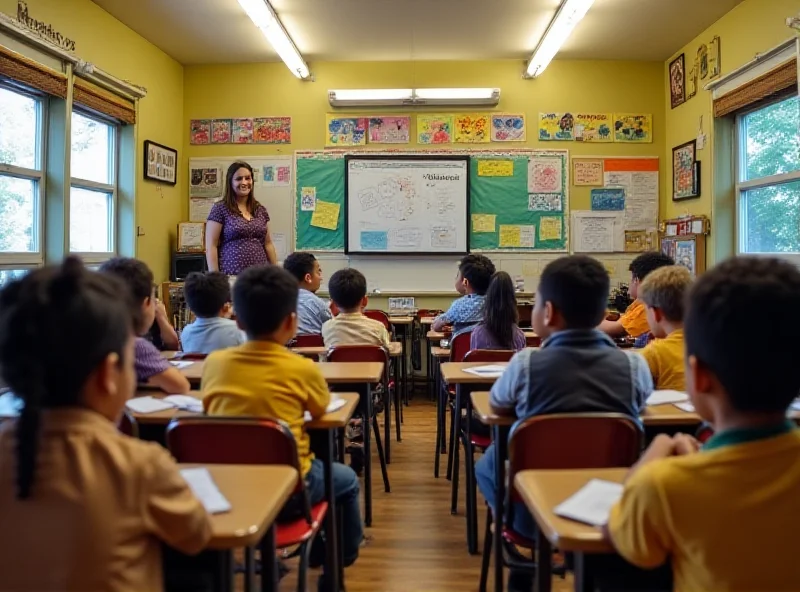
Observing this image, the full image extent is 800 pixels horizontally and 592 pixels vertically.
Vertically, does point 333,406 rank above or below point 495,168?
below

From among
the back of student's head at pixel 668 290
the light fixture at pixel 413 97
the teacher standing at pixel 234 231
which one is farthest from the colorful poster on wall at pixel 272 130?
the back of student's head at pixel 668 290

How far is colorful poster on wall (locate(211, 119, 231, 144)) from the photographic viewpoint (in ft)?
20.5

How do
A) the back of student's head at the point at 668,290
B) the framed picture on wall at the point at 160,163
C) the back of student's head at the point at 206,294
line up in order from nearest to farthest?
the back of student's head at the point at 668,290 < the back of student's head at the point at 206,294 < the framed picture on wall at the point at 160,163

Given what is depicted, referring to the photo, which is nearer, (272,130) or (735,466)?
(735,466)

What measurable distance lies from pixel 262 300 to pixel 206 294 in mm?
1116

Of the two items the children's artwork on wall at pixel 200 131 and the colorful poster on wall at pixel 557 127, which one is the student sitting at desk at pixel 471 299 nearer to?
the colorful poster on wall at pixel 557 127

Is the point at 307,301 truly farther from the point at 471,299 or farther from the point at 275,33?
the point at 275,33

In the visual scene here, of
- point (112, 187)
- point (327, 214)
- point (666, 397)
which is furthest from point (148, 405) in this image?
point (327, 214)

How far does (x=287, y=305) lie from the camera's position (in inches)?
74.9

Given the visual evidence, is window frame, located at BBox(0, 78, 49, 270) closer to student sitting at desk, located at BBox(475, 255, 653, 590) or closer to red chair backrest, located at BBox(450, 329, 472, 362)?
red chair backrest, located at BBox(450, 329, 472, 362)

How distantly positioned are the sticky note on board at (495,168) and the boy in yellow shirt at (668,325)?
3959 millimetres

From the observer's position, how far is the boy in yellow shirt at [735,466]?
88 cm

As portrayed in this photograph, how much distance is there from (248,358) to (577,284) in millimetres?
976

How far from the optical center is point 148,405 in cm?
202
